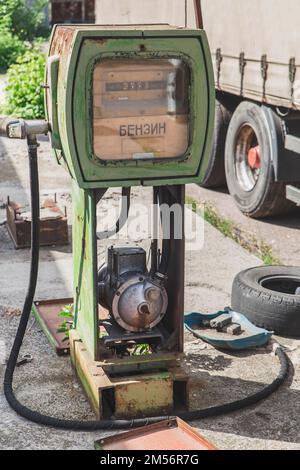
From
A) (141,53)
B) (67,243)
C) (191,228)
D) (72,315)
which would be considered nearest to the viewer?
(141,53)

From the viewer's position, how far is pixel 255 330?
5.94m

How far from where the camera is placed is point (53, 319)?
6.13 metres

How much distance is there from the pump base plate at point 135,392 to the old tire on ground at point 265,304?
125 cm

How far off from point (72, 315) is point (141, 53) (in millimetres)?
2093

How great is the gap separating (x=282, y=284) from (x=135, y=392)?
84.4 inches

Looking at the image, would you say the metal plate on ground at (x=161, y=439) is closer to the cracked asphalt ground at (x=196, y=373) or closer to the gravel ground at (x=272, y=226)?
the cracked asphalt ground at (x=196, y=373)

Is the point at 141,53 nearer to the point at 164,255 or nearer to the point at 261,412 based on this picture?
the point at 164,255

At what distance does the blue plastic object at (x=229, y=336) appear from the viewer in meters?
5.80

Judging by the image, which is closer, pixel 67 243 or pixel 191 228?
pixel 67 243

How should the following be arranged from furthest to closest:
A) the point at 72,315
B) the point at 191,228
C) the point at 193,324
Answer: the point at 191,228, the point at 193,324, the point at 72,315

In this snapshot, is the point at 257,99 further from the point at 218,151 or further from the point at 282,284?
the point at 282,284

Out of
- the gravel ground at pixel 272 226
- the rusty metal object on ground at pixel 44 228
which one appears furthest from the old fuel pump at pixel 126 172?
the gravel ground at pixel 272 226

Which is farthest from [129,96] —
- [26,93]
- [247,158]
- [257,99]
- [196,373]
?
[26,93]
